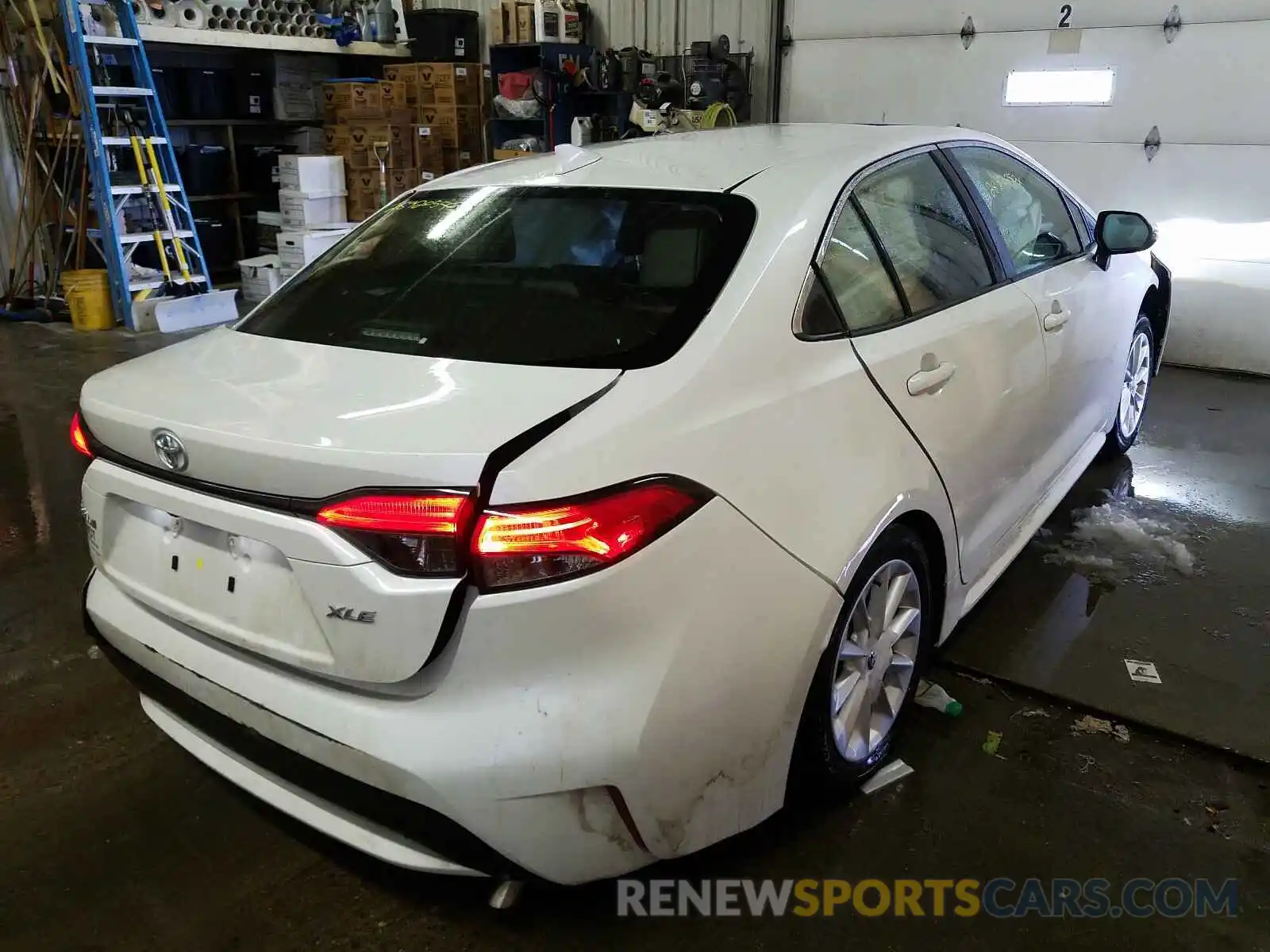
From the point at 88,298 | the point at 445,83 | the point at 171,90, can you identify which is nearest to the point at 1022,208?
the point at 88,298

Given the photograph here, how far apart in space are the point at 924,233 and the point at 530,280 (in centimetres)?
99

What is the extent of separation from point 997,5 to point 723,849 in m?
6.13

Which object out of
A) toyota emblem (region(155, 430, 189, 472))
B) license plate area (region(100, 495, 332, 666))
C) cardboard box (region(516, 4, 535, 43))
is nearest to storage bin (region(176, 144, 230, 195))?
cardboard box (region(516, 4, 535, 43))

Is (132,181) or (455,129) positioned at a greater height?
(455,129)

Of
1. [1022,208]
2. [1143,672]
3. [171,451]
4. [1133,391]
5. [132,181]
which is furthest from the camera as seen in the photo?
[132,181]

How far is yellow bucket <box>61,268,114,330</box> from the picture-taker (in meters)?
7.46

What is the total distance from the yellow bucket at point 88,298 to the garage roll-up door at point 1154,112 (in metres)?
5.94

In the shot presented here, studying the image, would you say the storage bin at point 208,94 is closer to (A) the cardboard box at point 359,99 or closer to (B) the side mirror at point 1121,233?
(A) the cardboard box at point 359,99

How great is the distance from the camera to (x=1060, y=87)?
6289 millimetres

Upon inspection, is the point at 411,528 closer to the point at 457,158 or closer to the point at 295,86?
the point at 457,158

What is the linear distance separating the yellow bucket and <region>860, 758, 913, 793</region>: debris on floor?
7267mm

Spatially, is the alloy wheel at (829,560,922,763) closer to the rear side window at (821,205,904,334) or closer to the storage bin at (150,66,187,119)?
the rear side window at (821,205,904,334)

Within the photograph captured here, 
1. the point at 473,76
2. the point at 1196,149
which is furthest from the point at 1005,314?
the point at 473,76

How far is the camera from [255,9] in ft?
28.8
